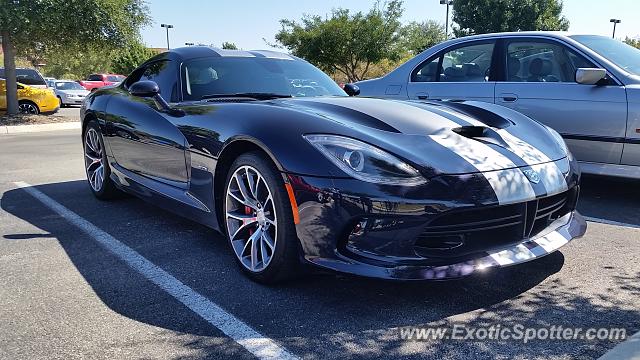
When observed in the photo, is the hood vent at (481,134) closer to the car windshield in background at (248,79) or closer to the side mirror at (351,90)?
the car windshield in background at (248,79)

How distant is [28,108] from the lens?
16.9 meters

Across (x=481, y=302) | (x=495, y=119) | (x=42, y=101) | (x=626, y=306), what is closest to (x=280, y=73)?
(x=495, y=119)

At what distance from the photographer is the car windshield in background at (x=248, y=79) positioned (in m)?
4.05

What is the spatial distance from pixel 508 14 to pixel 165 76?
1307 inches

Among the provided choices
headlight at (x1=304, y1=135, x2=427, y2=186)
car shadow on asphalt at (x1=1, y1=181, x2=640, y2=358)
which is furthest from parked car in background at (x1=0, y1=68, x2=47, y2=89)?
headlight at (x1=304, y1=135, x2=427, y2=186)

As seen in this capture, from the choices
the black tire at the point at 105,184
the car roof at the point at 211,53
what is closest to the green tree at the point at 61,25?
the black tire at the point at 105,184

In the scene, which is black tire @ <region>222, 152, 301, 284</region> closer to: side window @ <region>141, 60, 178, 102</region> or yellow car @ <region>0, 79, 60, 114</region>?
side window @ <region>141, 60, 178, 102</region>

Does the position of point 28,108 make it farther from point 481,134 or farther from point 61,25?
point 481,134

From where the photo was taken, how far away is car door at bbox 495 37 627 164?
471cm

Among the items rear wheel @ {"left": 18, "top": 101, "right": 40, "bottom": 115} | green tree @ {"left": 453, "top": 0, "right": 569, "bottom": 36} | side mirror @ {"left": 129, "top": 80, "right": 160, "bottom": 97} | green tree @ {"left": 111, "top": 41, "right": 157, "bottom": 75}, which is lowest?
rear wheel @ {"left": 18, "top": 101, "right": 40, "bottom": 115}

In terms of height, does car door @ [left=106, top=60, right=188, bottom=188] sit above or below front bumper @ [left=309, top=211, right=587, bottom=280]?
above

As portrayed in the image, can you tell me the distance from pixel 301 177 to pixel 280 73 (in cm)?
180

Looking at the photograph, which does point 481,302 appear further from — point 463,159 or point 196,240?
point 196,240

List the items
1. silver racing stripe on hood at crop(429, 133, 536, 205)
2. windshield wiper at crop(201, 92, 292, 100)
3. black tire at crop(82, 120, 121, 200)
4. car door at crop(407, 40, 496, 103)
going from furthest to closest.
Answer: car door at crop(407, 40, 496, 103)
black tire at crop(82, 120, 121, 200)
windshield wiper at crop(201, 92, 292, 100)
silver racing stripe on hood at crop(429, 133, 536, 205)
